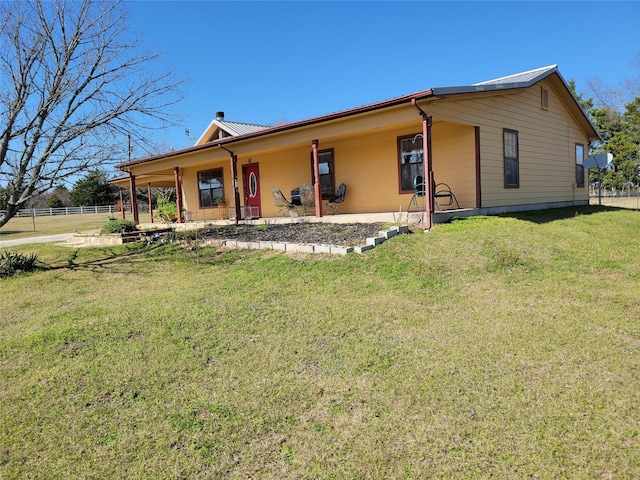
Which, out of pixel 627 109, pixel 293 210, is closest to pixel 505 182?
pixel 293 210

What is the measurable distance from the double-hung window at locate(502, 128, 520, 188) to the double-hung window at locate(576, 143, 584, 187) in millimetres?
5143

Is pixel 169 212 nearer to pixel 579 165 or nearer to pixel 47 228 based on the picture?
pixel 47 228

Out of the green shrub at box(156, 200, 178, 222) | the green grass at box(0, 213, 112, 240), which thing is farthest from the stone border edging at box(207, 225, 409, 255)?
the green grass at box(0, 213, 112, 240)

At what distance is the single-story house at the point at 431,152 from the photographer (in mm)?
9781

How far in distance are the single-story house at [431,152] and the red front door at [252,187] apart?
0.04 meters

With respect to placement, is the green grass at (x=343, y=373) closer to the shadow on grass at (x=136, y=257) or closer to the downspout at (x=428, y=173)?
the downspout at (x=428, y=173)

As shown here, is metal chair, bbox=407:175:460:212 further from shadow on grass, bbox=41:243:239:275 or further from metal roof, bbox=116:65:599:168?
shadow on grass, bbox=41:243:239:275

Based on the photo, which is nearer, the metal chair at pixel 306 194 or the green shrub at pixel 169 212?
the metal chair at pixel 306 194

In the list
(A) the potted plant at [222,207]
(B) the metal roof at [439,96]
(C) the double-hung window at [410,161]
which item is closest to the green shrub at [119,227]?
(B) the metal roof at [439,96]

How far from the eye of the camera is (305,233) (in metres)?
9.48

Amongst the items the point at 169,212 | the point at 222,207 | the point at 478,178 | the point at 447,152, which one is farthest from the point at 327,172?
the point at 169,212

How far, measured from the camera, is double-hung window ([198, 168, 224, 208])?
17.3 m

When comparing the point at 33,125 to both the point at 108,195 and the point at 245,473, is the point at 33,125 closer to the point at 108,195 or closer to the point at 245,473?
the point at 245,473

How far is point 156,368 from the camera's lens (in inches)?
154
